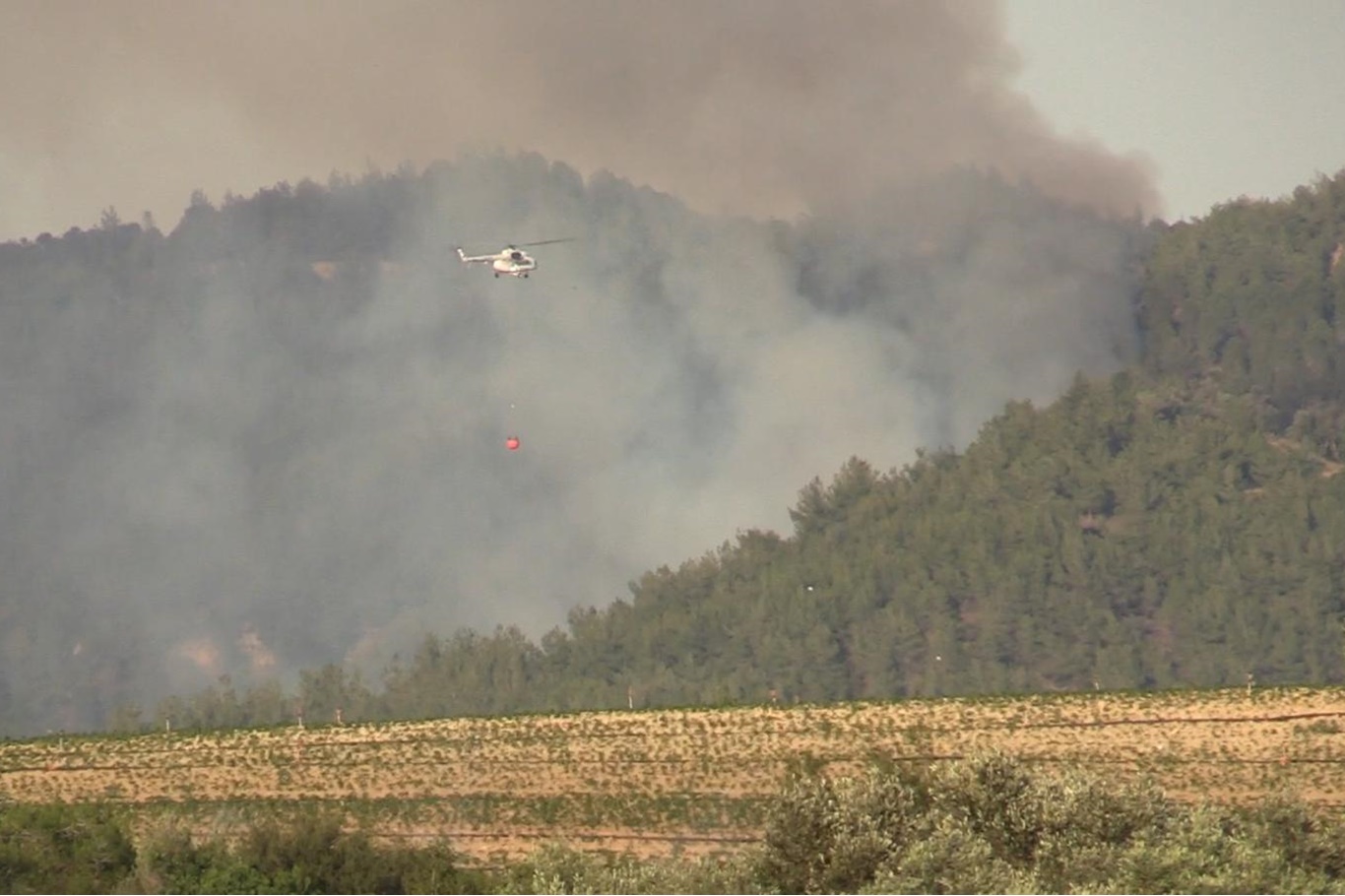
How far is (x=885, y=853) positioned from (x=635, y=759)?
103 feet

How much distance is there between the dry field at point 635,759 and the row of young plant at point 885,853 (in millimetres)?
9530

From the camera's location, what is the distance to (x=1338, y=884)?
188 ft

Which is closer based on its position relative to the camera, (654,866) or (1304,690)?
(654,866)

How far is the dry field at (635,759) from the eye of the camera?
82375mm

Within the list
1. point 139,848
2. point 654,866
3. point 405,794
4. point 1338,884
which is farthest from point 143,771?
point 1338,884

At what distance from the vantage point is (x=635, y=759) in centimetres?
8956

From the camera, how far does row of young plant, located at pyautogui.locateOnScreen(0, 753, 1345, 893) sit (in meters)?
56.4

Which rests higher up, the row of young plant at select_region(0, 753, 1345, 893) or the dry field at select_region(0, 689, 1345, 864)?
the dry field at select_region(0, 689, 1345, 864)

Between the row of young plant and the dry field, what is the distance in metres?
9.53

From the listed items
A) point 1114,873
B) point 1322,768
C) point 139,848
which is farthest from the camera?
point 1322,768

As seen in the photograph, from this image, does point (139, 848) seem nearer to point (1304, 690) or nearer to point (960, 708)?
point (960, 708)

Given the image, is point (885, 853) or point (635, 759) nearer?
point (885, 853)

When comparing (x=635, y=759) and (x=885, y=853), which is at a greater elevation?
(x=635, y=759)

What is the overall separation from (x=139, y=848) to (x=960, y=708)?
37.1 meters
